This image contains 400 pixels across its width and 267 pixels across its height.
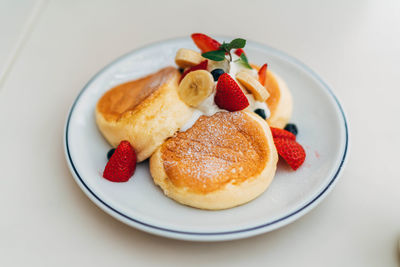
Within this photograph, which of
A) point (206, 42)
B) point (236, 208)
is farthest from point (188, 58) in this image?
point (236, 208)

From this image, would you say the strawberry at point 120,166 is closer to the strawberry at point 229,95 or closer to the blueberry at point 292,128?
the strawberry at point 229,95

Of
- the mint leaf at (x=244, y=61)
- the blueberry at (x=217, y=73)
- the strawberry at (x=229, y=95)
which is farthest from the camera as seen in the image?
the mint leaf at (x=244, y=61)

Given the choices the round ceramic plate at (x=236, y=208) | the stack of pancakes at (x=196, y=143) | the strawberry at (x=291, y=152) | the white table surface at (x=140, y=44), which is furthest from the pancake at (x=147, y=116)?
the strawberry at (x=291, y=152)

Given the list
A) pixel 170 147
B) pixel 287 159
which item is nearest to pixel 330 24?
pixel 287 159

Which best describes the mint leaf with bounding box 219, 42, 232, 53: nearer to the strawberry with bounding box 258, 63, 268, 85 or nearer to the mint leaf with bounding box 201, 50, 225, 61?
the mint leaf with bounding box 201, 50, 225, 61

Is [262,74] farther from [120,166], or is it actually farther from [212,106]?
[120,166]

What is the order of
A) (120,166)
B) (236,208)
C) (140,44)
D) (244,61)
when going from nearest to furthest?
1. (236,208)
2. (120,166)
3. (244,61)
4. (140,44)
